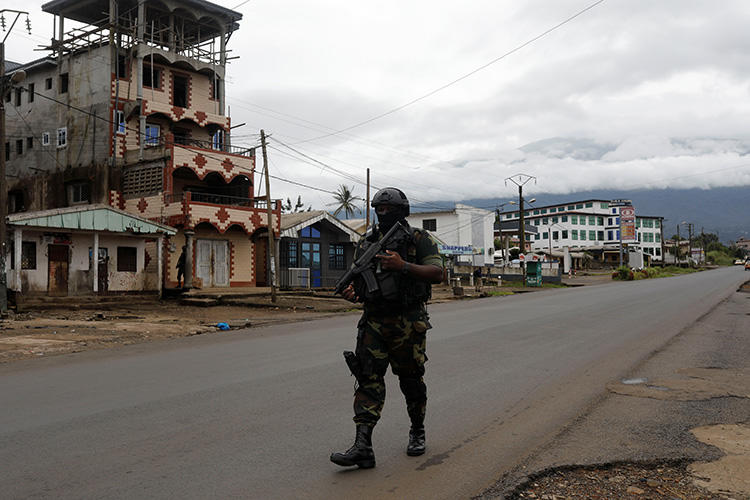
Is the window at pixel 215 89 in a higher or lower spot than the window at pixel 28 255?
higher

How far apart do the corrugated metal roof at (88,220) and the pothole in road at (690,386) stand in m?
19.6

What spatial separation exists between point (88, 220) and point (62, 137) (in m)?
12.8

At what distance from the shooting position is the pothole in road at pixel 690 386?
660 cm

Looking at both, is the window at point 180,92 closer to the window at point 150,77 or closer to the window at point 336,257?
the window at point 150,77

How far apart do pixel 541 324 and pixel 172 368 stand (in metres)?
8.60

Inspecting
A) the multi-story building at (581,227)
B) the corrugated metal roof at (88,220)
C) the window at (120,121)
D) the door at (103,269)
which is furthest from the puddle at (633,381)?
the multi-story building at (581,227)

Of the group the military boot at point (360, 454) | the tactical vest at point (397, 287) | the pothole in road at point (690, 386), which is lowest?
the pothole in road at point (690, 386)

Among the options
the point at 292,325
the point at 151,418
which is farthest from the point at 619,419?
the point at 292,325

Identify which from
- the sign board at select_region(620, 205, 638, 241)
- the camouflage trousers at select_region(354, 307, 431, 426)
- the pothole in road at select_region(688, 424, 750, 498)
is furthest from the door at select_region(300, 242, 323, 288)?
the sign board at select_region(620, 205, 638, 241)

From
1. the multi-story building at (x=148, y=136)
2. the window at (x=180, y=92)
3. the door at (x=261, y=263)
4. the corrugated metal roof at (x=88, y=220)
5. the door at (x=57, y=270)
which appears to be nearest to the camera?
the corrugated metal roof at (x=88, y=220)

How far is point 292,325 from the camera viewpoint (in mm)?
15578

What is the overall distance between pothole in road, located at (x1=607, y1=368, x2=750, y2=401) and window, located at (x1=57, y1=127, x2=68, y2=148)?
32054mm

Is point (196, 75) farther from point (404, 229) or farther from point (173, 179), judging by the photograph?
point (404, 229)

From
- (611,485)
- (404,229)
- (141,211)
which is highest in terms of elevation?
(141,211)
